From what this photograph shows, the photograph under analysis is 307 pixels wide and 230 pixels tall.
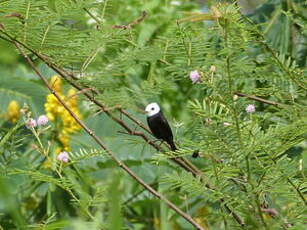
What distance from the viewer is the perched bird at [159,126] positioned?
170cm

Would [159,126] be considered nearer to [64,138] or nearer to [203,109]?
[203,109]

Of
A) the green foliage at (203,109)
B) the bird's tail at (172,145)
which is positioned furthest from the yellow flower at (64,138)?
the bird's tail at (172,145)

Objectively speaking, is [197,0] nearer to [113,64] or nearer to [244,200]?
[113,64]

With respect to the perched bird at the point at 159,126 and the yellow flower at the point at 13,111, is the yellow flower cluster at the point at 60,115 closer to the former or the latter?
the yellow flower at the point at 13,111

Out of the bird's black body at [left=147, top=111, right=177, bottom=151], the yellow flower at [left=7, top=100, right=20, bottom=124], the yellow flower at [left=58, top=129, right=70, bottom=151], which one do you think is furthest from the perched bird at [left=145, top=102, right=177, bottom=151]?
the yellow flower at [left=7, top=100, right=20, bottom=124]

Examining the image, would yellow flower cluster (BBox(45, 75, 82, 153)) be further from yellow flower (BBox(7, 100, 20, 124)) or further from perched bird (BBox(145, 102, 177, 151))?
perched bird (BBox(145, 102, 177, 151))

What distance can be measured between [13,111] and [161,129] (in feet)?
3.37

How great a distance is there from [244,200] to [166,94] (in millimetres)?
2382

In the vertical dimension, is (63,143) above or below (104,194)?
below

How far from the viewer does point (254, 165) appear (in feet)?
4.18

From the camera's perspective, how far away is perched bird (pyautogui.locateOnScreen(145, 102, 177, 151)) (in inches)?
66.9

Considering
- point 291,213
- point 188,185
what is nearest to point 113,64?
point 188,185

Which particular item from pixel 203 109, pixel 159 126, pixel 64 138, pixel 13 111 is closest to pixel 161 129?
pixel 159 126

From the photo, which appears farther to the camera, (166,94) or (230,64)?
(166,94)
